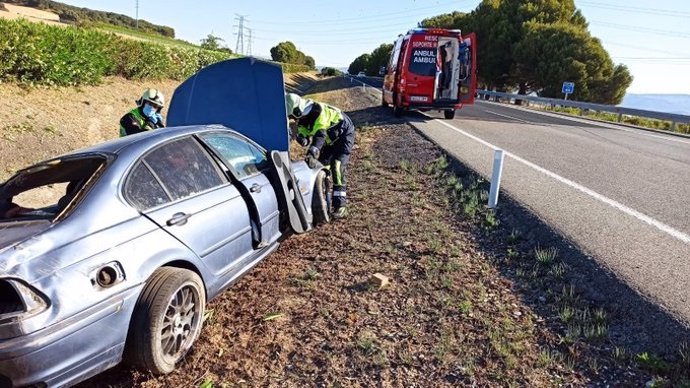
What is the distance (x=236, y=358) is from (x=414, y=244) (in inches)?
93.3

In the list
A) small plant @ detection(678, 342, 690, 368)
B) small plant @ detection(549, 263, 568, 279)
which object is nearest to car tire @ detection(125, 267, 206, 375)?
small plant @ detection(549, 263, 568, 279)

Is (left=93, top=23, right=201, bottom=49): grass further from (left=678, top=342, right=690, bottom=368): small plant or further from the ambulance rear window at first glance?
(left=678, top=342, right=690, bottom=368): small plant

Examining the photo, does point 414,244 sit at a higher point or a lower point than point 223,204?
lower

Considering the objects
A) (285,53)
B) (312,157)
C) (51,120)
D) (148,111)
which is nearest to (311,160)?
(312,157)

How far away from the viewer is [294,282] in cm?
435

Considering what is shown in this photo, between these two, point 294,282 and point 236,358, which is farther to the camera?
point 294,282

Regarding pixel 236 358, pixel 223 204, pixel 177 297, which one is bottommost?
pixel 236 358

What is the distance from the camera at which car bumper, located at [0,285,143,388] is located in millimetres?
2283

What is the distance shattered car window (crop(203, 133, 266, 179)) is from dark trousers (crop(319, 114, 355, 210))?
1588 millimetres

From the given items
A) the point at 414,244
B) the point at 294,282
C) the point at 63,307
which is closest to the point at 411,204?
the point at 414,244

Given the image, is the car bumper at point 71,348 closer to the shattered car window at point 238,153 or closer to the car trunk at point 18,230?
the car trunk at point 18,230

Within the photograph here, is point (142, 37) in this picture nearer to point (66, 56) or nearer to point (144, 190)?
point (66, 56)

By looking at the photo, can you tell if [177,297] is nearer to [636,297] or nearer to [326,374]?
[326,374]

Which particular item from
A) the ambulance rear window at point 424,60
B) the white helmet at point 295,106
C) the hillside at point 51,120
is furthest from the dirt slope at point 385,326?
the ambulance rear window at point 424,60
